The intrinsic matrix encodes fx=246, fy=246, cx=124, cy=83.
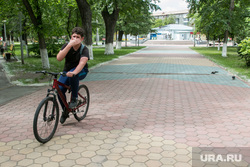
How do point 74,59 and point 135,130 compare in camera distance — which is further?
point 135,130

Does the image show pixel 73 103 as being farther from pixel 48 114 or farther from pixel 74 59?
pixel 74 59

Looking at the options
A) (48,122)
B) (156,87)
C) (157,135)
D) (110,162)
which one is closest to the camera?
(110,162)

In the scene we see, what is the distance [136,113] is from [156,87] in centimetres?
310

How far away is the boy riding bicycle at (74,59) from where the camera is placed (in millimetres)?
3756

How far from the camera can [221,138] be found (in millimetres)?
3980

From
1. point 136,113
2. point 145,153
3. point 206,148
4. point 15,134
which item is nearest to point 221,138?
point 206,148

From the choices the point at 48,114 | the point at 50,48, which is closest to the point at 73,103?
the point at 48,114

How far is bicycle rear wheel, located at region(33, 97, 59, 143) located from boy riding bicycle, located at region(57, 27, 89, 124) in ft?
1.01

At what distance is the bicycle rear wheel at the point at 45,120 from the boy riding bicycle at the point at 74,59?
12.1 inches

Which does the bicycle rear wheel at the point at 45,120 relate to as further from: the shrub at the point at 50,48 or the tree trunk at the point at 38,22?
the shrub at the point at 50,48

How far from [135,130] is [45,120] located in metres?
1.54

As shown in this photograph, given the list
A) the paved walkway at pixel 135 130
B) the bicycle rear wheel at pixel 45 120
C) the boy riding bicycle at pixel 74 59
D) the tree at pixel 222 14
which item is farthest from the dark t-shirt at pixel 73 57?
the tree at pixel 222 14

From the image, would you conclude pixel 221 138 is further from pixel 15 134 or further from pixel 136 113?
pixel 15 134

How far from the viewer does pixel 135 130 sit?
14.2 feet
